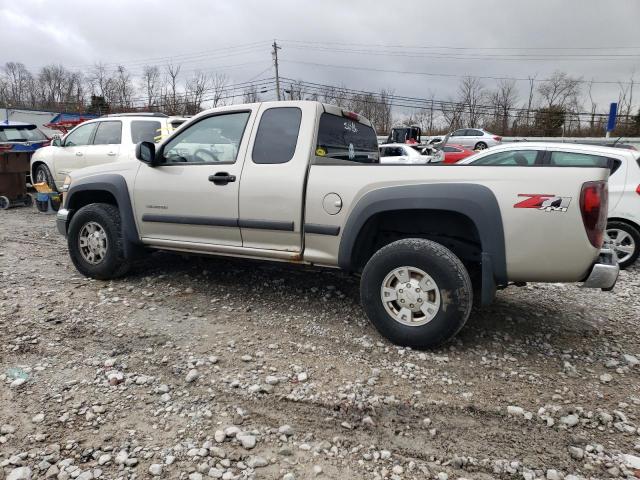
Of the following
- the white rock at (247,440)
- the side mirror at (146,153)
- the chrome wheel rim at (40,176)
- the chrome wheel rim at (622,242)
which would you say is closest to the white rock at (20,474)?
the white rock at (247,440)

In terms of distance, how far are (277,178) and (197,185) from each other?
858 mm

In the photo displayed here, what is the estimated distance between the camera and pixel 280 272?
522 centimetres

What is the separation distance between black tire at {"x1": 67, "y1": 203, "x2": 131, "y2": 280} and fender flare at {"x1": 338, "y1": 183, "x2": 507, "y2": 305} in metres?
2.61

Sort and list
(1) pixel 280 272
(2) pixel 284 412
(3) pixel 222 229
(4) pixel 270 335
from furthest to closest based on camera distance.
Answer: (1) pixel 280 272
(3) pixel 222 229
(4) pixel 270 335
(2) pixel 284 412

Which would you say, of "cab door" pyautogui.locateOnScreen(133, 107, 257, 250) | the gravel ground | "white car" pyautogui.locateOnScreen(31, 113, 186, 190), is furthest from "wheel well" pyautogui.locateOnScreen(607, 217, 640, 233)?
"white car" pyautogui.locateOnScreen(31, 113, 186, 190)

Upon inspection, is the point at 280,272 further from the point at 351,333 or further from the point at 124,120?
the point at 124,120

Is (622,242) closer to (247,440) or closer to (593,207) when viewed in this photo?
(593,207)

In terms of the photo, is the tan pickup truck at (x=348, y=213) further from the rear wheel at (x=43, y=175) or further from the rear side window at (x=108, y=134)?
the rear wheel at (x=43, y=175)

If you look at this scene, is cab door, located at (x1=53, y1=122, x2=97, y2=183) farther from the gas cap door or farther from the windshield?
the gas cap door

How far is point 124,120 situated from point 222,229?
5794 millimetres

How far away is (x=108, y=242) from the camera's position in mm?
4785

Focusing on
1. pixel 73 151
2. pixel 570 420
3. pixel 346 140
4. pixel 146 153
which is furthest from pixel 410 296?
pixel 73 151

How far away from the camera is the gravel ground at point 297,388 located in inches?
91.7

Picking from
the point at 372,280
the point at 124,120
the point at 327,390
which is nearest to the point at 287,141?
the point at 372,280
